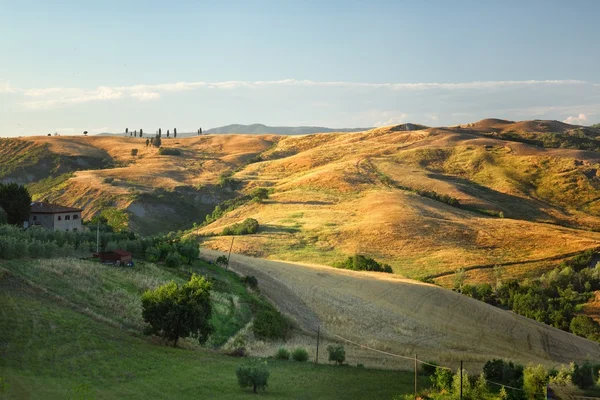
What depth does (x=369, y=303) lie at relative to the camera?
65250 millimetres

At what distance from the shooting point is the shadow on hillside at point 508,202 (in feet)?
420

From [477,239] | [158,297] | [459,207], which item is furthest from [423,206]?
[158,297]

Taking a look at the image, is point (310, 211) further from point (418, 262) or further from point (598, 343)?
point (598, 343)

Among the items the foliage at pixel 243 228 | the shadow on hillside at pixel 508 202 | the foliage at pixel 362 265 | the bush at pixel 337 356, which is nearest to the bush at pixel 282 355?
the bush at pixel 337 356

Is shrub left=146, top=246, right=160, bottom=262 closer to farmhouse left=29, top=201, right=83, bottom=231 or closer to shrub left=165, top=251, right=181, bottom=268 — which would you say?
shrub left=165, top=251, right=181, bottom=268

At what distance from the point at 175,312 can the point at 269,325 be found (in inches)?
499

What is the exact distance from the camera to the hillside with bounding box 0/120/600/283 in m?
100

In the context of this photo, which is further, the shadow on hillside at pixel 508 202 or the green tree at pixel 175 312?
the shadow on hillside at pixel 508 202

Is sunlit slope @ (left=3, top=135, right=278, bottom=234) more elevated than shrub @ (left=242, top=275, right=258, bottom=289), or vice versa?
sunlit slope @ (left=3, top=135, right=278, bottom=234)

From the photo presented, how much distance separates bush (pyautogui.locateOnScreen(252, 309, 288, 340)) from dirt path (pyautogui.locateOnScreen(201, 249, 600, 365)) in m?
2.25

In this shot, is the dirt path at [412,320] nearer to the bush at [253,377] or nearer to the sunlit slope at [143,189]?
the bush at [253,377]

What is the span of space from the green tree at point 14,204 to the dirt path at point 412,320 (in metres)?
26.7

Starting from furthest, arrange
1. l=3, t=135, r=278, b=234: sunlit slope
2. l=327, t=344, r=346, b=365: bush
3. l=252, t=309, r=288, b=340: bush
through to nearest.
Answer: l=3, t=135, r=278, b=234: sunlit slope < l=252, t=309, r=288, b=340: bush < l=327, t=344, r=346, b=365: bush

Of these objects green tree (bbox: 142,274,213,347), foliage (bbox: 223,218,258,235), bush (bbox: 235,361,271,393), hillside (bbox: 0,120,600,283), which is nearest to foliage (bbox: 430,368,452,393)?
bush (bbox: 235,361,271,393)
